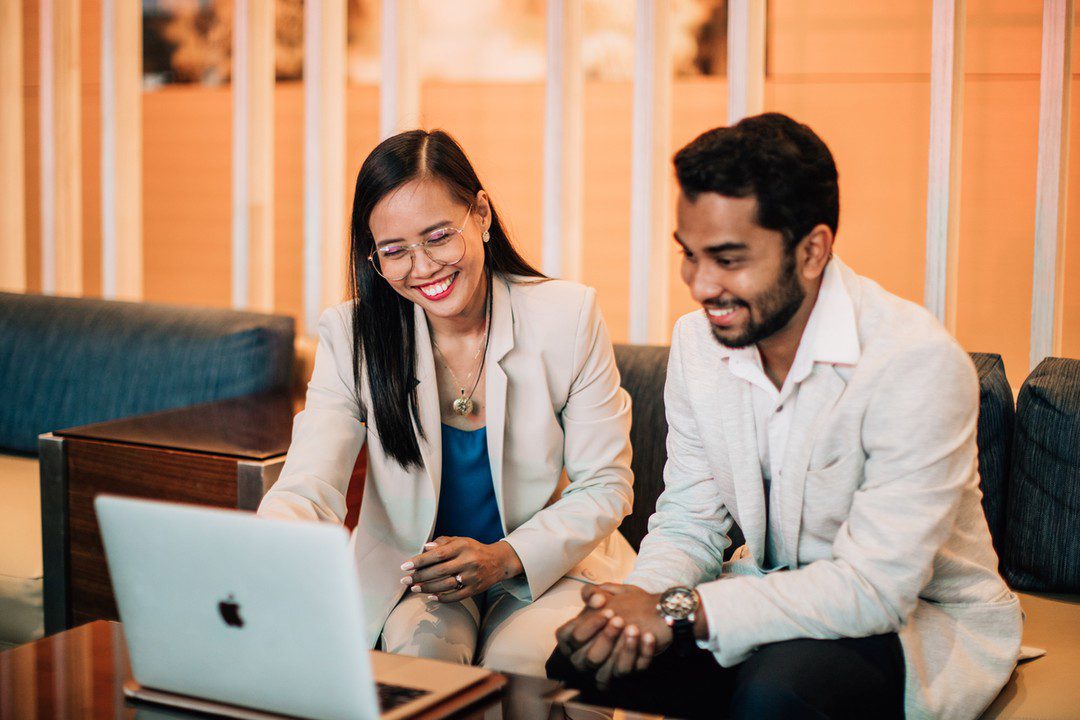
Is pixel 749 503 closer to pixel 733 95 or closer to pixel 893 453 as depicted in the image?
pixel 893 453

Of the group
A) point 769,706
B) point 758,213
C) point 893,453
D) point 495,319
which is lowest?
point 769,706

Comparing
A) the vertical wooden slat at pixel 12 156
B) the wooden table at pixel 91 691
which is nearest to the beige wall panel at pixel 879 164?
the wooden table at pixel 91 691

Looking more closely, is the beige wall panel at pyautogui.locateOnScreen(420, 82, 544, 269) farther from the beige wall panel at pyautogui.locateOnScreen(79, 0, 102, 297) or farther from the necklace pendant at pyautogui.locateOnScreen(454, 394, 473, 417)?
the beige wall panel at pyautogui.locateOnScreen(79, 0, 102, 297)

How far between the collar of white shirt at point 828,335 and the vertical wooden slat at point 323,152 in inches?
72.8

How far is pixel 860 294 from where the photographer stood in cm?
157

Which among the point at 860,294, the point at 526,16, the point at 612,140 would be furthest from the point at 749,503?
the point at 526,16

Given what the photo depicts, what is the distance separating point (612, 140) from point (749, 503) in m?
1.66

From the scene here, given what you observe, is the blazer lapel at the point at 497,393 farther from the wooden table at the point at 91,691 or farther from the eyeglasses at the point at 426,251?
the wooden table at the point at 91,691

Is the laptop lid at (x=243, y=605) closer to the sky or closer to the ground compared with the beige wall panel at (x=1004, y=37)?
closer to the ground

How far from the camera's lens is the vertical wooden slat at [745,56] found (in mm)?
2648

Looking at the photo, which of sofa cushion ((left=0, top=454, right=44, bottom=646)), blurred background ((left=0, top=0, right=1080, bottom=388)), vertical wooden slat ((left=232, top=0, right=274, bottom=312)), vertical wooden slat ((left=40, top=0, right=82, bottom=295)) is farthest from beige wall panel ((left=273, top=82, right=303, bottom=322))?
sofa cushion ((left=0, top=454, right=44, bottom=646))

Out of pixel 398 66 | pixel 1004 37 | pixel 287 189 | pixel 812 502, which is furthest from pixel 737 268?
pixel 287 189

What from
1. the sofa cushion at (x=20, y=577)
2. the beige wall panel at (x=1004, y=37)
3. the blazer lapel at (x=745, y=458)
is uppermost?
the beige wall panel at (x=1004, y=37)

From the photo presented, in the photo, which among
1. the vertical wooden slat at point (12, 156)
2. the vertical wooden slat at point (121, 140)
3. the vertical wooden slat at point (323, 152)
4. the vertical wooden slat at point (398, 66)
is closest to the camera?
the vertical wooden slat at point (398, 66)
